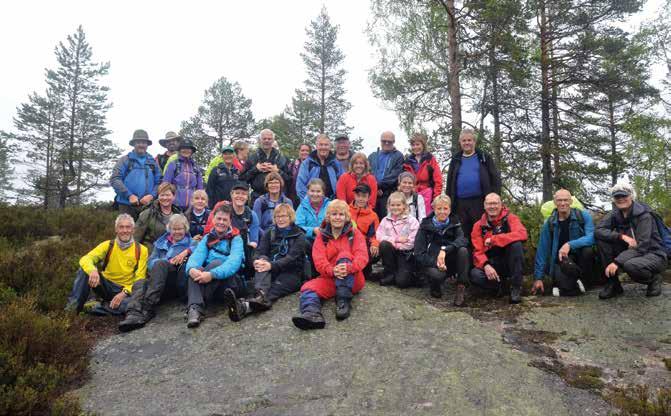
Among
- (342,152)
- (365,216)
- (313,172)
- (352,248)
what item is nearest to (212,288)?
(352,248)

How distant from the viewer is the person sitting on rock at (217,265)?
17.1 feet

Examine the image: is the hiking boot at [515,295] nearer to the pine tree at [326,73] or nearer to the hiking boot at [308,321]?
the hiking boot at [308,321]

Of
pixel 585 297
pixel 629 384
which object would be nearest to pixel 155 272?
pixel 629 384

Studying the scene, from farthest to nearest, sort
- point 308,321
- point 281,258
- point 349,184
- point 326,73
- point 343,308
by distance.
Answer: point 326,73, point 349,184, point 281,258, point 343,308, point 308,321

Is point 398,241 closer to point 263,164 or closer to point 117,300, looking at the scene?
point 263,164

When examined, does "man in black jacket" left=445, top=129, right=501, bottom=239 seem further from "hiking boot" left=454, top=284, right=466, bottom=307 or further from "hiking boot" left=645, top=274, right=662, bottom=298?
"hiking boot" left=645, top=274, right=662, bottom=298

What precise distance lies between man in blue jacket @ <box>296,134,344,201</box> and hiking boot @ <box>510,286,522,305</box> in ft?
11.0

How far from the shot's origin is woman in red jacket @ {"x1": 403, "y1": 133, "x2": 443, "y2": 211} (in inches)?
278

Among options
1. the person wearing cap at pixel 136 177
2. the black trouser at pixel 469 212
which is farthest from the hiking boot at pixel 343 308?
the person wearing cap at pixel 136 177

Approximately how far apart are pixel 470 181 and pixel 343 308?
3.04 m

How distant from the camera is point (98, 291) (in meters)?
5.46

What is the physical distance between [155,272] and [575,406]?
16.0 ft

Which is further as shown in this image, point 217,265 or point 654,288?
point 217,265

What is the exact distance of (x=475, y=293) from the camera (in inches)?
240
